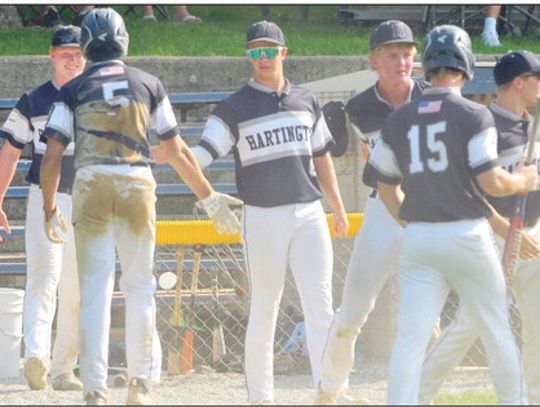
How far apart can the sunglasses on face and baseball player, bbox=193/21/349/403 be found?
168mm

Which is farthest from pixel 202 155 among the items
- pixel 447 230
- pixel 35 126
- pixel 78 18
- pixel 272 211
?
pixel 78 18

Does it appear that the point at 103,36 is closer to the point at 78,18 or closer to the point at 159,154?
the point at 159,154

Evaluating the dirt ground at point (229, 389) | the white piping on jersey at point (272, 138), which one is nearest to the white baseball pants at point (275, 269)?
the white piping on jersey at point (272, 138)

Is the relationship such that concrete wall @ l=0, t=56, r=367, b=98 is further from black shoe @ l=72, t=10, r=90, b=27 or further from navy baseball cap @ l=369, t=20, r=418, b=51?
navy baseball cap @ l=369, t=20, r=418, b=51

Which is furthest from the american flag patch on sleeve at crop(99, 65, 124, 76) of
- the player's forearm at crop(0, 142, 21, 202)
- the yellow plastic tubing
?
the yellow plastic tubing

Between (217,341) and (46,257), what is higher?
(46,257)

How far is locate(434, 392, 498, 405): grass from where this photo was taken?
8.93 meters

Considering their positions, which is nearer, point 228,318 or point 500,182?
point 500,182

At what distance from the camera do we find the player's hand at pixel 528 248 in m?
8.55

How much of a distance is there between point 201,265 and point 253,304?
338 centimetres

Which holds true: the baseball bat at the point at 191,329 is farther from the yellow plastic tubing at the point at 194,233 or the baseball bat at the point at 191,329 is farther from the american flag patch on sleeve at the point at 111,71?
the american flag patch on sleeve at the point at 111,71

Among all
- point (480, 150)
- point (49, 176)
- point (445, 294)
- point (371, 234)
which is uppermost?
point (480, 150)

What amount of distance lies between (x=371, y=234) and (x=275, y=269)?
542 mm

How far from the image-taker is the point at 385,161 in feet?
25.9
